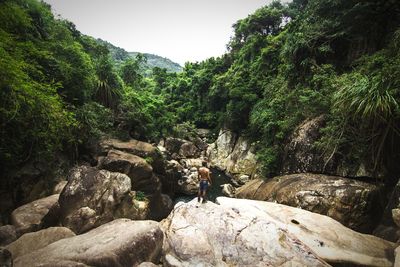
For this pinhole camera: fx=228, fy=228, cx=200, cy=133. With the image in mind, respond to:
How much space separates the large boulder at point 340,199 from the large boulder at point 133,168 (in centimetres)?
780

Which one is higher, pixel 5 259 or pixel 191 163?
pixel 5 259

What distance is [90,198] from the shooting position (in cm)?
793

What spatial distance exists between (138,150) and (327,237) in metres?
11.4

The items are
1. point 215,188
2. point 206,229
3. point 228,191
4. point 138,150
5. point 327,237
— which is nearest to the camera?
point 327,237

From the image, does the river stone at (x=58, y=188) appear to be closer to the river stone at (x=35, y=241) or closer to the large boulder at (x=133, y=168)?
the large boulder at (x=133, y=168)

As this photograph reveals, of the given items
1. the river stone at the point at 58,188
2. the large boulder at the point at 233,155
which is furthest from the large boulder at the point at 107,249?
the large boulder at the point at 233,155

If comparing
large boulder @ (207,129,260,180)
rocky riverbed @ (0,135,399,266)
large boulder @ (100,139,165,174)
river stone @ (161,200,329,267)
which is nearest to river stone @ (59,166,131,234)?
rocky riverbed @ (0,135,399,266)

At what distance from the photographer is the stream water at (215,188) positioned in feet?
55.4

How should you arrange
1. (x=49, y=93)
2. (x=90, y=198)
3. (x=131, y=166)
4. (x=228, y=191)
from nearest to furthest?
(x=90, y=198) → (x=49, y=93) → (x=131, y=166) → (x=228, y=191)

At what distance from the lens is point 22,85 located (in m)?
6.23

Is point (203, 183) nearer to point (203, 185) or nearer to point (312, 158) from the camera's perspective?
point (203, 185)

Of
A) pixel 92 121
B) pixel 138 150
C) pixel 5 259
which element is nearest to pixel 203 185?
pixel 5 259

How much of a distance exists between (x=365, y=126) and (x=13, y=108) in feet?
35.6

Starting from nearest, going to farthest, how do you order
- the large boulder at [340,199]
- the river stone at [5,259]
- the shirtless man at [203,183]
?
the river stone at [5,259] → the large boulder at [340,199] → the shirtless man at [203,183]
